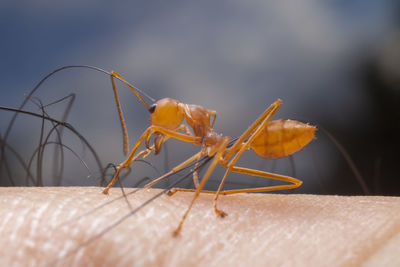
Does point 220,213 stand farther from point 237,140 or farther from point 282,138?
point 282,138

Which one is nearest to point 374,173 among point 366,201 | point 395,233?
point 366,201

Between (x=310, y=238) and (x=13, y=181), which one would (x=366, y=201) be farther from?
(x=13, y=181)

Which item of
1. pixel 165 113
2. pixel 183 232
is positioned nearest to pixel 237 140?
pixel 165 113

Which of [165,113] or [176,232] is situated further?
[165,113]

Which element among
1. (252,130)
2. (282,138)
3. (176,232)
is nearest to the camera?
(176,232)

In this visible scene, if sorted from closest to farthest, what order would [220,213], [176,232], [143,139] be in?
[176,232]
[220,213]
[143,139]

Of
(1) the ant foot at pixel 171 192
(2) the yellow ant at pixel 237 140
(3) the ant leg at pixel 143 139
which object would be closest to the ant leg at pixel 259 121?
(2) the yellow ant at pixel 237 140
